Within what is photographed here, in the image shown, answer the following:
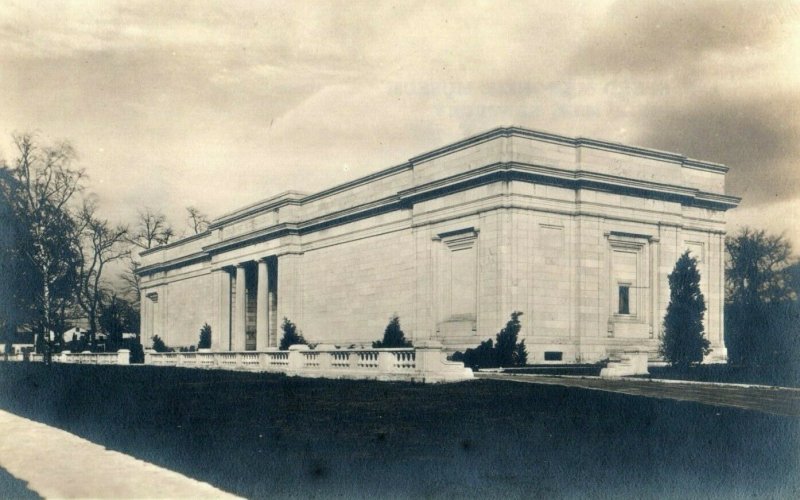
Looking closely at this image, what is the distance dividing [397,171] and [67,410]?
3158cm

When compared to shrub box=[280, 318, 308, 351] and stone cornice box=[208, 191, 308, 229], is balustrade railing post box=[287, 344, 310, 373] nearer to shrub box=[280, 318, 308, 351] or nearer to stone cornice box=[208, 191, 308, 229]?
shrub box=[280, 318, 308, 351]

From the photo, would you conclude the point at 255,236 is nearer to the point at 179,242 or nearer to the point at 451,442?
the point at 179,242

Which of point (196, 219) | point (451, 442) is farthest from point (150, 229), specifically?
point (451, 442)

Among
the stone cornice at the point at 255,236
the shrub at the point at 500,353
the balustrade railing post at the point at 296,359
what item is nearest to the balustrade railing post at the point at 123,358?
the stone cornice at the point at 255,236

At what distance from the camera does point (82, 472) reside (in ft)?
32.0

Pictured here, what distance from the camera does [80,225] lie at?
5306 cm

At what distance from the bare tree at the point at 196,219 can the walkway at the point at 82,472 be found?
7977 centimetres

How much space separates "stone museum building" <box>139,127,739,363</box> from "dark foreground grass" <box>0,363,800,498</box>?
19.9 m

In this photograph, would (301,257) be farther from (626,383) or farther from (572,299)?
(626,383)

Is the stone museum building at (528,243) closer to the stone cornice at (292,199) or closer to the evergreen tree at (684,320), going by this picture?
the stone cornice at (292,199)

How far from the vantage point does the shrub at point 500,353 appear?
36.2 m

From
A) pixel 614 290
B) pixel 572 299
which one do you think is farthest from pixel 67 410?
pixel 614 290

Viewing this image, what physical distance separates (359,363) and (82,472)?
65.0 ft

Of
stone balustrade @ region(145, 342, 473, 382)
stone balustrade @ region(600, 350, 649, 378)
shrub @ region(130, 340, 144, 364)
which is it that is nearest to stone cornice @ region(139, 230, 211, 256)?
shrub @ region(130, 340, 144, 364)
